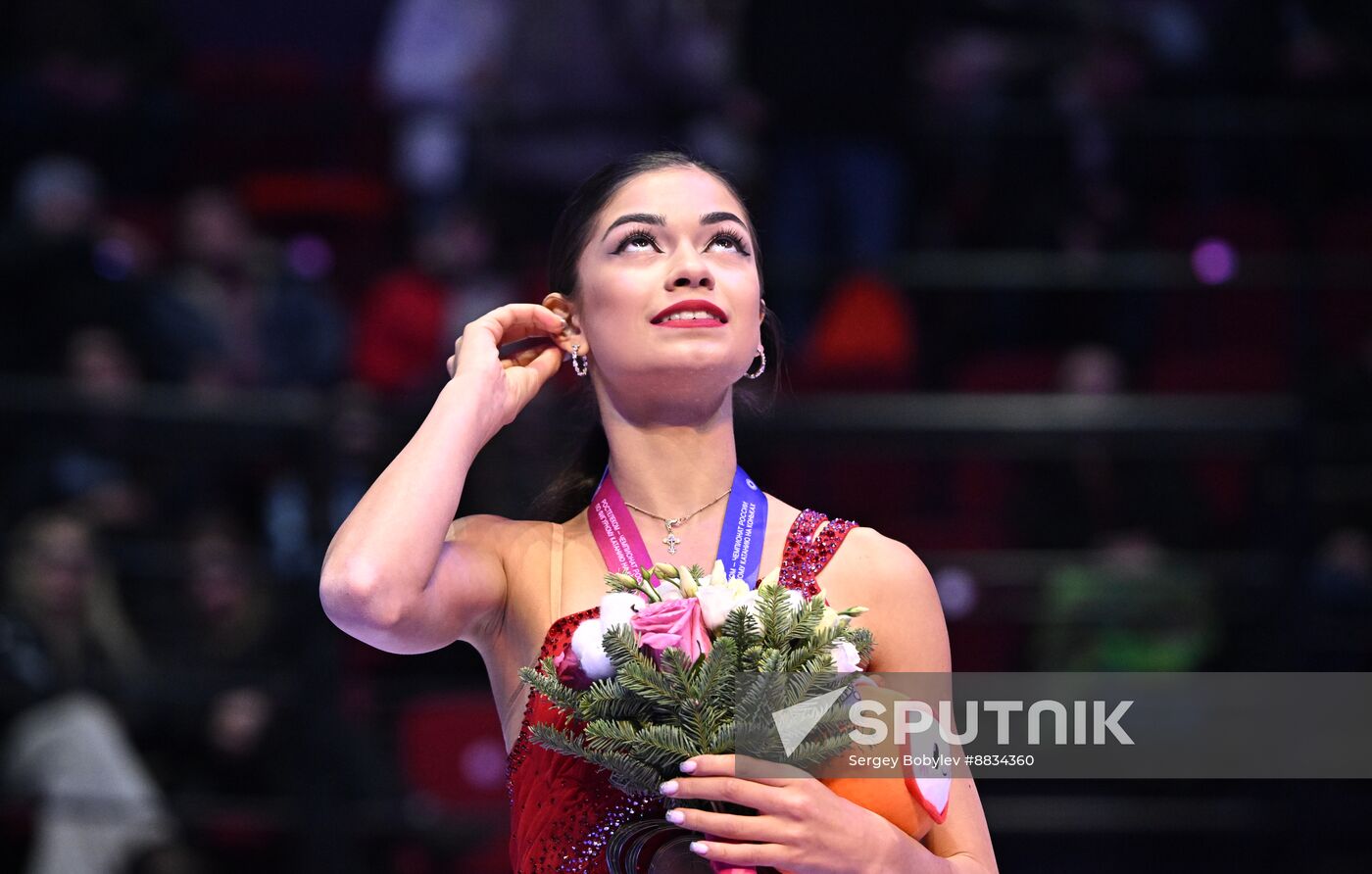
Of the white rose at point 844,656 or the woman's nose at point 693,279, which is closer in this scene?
the white rose at point 844,656

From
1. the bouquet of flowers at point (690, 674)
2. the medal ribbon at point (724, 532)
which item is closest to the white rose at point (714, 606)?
the bouquet of flowers at point (690, 674)

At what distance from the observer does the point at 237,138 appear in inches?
298

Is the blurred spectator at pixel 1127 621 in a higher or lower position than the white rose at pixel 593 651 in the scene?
higher

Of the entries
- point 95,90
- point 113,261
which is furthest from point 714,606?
point 95,90

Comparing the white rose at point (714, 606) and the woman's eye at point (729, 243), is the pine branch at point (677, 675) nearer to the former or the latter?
the white rose at point (714, 606)

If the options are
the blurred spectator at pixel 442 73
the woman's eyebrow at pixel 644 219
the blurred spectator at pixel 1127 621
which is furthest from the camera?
the blurred spectator at pixel 442 73

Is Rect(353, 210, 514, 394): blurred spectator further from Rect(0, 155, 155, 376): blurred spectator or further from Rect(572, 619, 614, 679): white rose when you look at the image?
Rect(572, 619, 614, 679): white rose

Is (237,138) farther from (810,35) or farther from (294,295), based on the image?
(810,35)

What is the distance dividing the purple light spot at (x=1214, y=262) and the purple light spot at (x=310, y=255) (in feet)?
10.4

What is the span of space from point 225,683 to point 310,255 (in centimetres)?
246

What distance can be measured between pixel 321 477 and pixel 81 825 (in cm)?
112

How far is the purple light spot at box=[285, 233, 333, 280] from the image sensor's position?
6.65 meters

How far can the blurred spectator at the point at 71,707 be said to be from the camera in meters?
4.62

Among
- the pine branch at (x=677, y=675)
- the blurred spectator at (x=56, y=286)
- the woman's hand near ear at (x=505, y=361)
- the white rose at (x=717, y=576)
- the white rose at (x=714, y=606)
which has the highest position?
the blurred spectator at (x=56, y=286)
